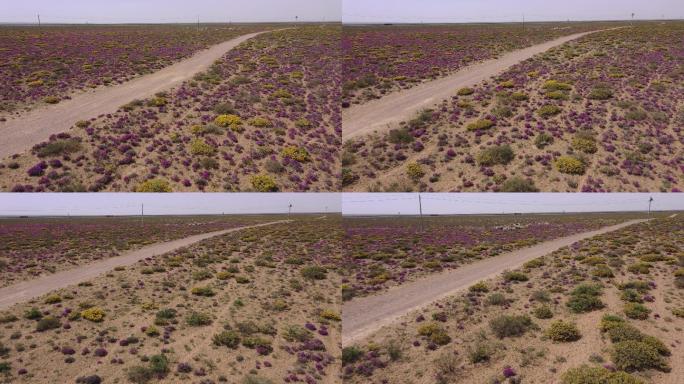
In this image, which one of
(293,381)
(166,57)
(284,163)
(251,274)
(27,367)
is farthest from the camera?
(166,57)

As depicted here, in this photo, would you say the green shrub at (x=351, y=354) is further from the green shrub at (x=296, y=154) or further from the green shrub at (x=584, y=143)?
the green shrub at (x=584, y=143)

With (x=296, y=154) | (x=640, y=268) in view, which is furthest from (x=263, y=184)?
(x=640, y=268)

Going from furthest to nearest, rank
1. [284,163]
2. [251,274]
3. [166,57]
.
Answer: [166,57], [251,274], [284,163]

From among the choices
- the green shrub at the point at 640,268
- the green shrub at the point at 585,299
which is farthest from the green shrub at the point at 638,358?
the green shrub at the point at 640,268

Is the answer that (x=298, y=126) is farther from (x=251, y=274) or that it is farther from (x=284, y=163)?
(x=251, y=274)

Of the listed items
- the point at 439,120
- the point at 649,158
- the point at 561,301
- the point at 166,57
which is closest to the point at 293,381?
the point at 561,301

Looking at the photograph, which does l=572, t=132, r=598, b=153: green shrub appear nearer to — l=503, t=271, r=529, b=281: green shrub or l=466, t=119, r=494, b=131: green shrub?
l=466, t=119, r=494, b=131: green shrub

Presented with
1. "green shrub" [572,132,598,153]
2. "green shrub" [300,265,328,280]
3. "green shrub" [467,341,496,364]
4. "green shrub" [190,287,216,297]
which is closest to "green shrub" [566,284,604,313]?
"green shrub" [467,341,496,364]

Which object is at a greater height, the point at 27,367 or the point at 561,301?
the point at 561,301
